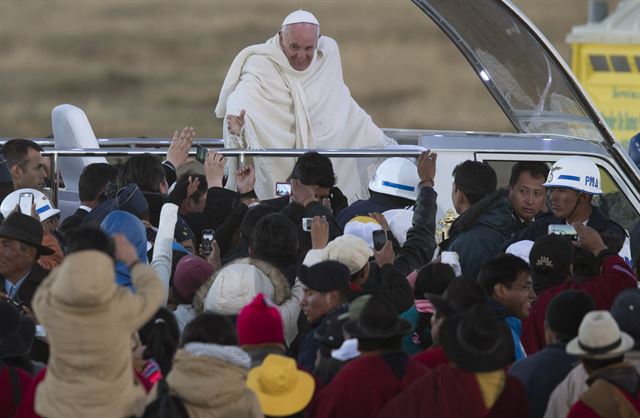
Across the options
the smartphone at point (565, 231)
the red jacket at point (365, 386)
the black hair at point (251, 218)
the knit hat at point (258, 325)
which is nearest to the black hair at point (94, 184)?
the black hair at point (251, 218)

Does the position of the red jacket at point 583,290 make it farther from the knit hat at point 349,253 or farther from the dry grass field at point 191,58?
the dry grass field at point 191,58

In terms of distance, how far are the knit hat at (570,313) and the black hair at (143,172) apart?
12.0ft

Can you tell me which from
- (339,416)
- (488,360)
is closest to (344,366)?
(339,416)

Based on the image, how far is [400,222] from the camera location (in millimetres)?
9531

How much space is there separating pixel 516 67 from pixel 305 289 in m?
4.16

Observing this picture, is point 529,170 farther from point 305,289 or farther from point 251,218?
point 305,289

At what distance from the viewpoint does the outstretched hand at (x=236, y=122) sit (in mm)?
10836

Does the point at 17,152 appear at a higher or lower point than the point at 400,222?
higher

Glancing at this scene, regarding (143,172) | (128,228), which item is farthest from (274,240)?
(143,172)

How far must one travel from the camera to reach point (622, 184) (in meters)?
10.2

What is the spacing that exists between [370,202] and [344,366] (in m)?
3.13

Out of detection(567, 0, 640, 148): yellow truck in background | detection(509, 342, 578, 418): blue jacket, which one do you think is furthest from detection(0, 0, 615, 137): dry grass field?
detection(509, 342, 578, 418): blue jacket

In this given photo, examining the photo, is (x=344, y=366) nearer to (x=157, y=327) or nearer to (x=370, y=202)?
(x=157, y=327)

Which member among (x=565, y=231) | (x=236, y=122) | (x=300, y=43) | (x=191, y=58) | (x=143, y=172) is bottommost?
(x=565, y=231)
